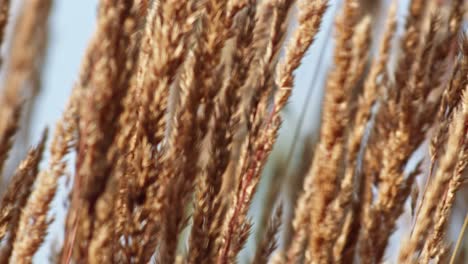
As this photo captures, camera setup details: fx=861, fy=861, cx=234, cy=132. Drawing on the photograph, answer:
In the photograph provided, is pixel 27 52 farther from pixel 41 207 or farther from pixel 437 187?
pixel 437 187

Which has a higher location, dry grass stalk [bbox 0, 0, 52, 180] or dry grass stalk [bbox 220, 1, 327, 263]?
dry grass stalk [bbox 0, 0, 52, 180]

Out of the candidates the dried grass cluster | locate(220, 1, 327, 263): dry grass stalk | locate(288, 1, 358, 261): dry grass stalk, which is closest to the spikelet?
the dried grass cluster

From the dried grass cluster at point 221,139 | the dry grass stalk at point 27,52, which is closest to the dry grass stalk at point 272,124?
the dried grass cluster at point 221,139

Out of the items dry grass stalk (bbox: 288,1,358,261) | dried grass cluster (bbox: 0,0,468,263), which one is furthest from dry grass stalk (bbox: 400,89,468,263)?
dry grass stalk (bbox: 288,1,358,261)

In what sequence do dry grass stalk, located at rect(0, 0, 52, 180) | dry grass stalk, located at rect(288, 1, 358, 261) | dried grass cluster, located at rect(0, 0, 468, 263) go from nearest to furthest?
dried grass cluster, located at rect(0, 0, 468, 263)
dry grass stalk, located at rect(288, 1, 358, 261)
dry grass stalk, located at rect(0, 0, 52, 180)

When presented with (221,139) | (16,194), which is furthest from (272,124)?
(16,194)

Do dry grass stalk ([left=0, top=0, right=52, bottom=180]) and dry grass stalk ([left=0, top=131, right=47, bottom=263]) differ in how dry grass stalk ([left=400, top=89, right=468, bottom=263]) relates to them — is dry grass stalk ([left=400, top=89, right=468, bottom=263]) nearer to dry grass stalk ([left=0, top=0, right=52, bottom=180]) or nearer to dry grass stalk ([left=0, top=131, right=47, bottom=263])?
dry grass stalk ([left=0, top=131, right=47, bottom=263])

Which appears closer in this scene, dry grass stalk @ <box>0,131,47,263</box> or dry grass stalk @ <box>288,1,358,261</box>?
dry grass stalk @ <box>0,131,47,263</box>

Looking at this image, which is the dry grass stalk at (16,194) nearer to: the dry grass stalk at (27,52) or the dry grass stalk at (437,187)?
the dry grass stalk at (27,52)

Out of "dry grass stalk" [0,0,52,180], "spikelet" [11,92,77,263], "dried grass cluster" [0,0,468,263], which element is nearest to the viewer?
"dried grass cluster" [0,0,468,263]
